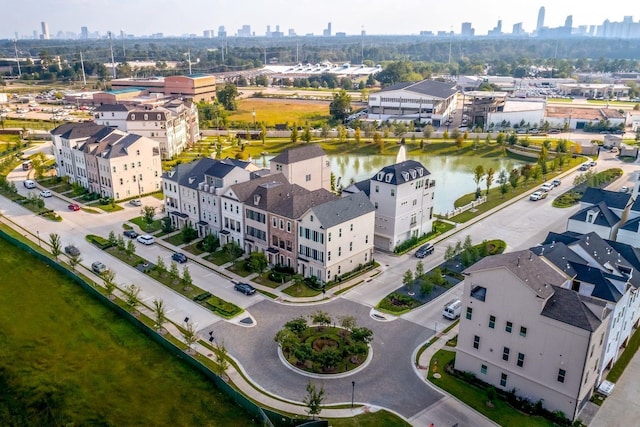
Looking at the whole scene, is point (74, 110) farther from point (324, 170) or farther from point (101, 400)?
point (101, 400)

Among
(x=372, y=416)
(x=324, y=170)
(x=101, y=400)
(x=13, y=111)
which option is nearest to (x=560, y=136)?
(x=324, y=170)

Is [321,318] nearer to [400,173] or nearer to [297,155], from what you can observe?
[400,173]

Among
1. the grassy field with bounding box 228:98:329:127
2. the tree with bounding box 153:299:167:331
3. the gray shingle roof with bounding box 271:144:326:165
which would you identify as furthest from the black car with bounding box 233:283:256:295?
the grassy field with bounding box 228:98:329:127

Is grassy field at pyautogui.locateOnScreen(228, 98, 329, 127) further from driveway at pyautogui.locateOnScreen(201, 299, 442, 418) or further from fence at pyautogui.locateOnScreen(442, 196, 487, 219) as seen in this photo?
driveway at pyautogui.locateOnScreen(201, 299, 442, 418)

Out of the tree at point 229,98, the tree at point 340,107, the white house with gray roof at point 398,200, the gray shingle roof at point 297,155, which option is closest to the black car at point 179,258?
the gray shingle roof at point 297,155

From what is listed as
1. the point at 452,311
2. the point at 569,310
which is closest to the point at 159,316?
the point at 452,311

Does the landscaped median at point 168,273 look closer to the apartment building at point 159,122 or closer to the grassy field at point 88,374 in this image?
the grassy field at point 88,374
